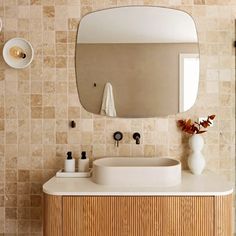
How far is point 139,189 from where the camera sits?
63.3 inches

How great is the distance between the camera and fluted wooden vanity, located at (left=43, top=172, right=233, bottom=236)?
1547 millimetres

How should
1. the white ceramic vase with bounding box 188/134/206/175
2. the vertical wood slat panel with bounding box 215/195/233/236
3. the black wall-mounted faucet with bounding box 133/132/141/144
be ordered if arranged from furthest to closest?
the black wall-mounted faucet with bounding box 133/132/141/144, the white ceramic vase with bounding box 188/134/206/175, the vertical wood slat panel with bounding box 215/195/233/236

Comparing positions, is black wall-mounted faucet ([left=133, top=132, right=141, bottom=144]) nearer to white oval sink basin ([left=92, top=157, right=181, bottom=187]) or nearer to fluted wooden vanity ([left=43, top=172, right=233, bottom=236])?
white oval sink basin ([left=92, top=157, right=181, bottom=187])

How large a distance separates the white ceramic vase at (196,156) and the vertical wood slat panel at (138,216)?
40cm

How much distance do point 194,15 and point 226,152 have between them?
37.9 inches

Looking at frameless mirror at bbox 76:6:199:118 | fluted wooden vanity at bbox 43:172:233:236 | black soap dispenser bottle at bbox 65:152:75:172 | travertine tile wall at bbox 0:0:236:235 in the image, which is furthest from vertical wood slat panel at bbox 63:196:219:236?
frameless mirror at bbox 76:6:199:118

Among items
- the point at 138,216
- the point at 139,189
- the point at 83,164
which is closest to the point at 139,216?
the point at 138,216

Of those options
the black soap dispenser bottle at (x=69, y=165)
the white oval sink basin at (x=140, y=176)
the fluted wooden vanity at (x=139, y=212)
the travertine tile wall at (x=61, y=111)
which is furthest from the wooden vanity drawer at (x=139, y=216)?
the travertine tile wall at (x=61, y=111)

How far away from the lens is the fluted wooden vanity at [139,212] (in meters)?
1.55

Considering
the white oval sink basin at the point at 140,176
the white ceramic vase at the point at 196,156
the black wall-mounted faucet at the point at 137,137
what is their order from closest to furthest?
1. the white oval sink basin at the point at 140,176
2. the white ceramic vase at the point at 196,156
3. the black wall-mounted faucet at the point at 137,137

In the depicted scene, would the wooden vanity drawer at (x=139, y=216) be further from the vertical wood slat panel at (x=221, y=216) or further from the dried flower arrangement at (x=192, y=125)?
the dried flower arrangement at (x=192, y=125)

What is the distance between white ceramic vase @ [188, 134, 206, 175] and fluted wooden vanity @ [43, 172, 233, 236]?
0.37m

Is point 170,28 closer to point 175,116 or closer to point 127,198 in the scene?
point 175,116

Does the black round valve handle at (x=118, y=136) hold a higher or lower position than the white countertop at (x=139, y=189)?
higher
